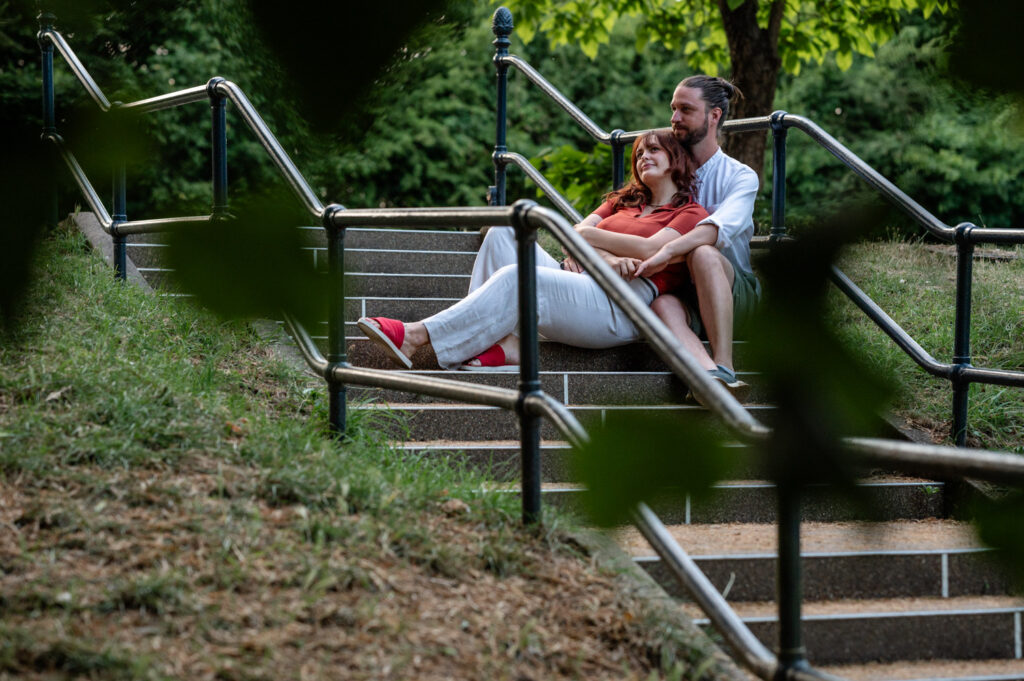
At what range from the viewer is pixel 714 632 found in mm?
2488

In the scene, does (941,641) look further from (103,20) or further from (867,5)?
(103,20)

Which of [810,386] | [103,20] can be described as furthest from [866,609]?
[103,20]

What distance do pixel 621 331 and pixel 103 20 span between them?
3396 millimetres

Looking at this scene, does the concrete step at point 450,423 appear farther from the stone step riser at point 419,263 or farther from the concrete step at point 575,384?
the stone step riser at point 419,263

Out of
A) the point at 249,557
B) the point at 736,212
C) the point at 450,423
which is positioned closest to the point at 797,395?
the point at 249,557

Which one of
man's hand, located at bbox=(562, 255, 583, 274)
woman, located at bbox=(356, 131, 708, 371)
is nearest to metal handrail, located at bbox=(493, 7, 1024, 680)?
woman, located at bbox=(356, 131, 708, 371)

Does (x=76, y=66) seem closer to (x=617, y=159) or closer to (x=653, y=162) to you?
(x=653, y=162)

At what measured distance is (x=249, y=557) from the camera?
2275mm

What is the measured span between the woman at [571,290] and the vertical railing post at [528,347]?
109 centimetres

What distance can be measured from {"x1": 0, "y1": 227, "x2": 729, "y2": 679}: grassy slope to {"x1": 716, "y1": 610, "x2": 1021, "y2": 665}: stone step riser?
0.53 metres

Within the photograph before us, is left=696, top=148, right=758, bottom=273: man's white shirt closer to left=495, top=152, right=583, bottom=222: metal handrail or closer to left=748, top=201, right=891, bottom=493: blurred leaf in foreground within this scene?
left=495, top=152, right=583, bottom=222: metal handrail

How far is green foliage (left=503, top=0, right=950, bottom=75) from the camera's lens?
3.19ft

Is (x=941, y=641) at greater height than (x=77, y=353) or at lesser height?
lesser

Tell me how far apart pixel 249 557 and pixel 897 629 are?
150cm
